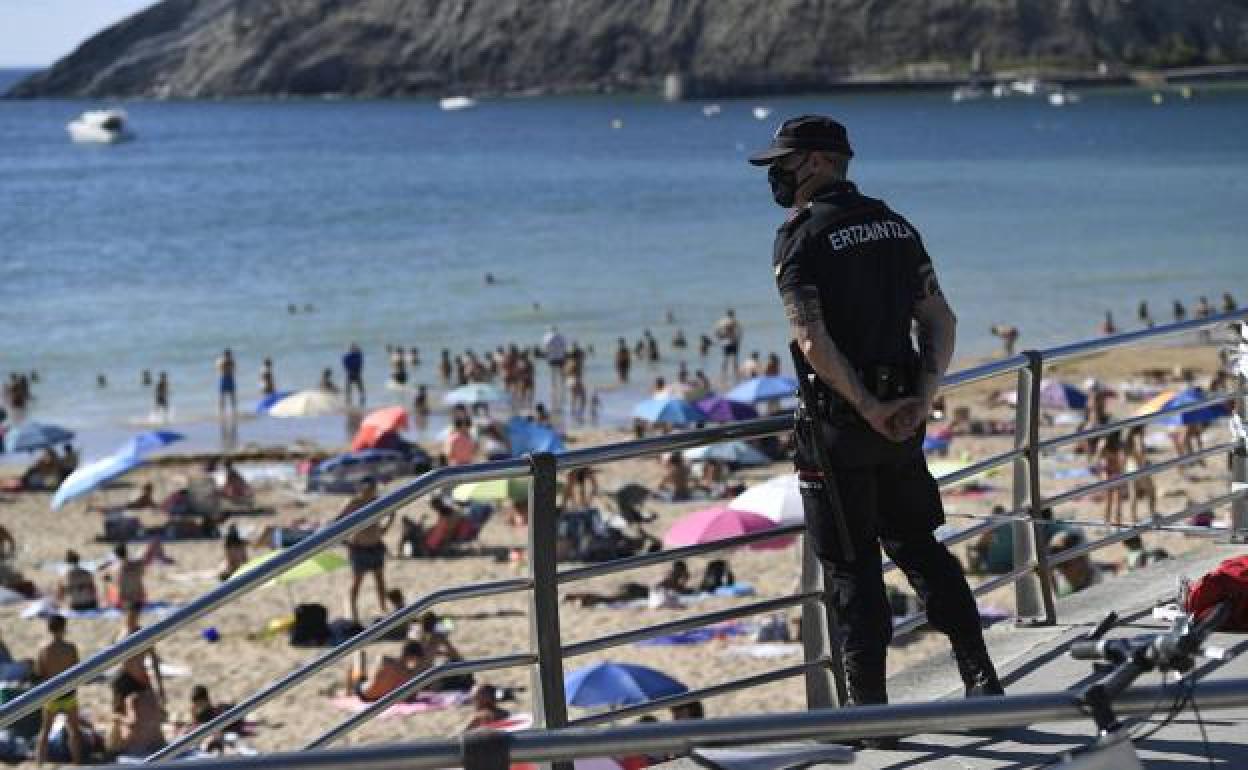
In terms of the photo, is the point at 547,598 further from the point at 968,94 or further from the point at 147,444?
the point at 968,94

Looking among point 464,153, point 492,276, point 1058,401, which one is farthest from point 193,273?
point 464,153

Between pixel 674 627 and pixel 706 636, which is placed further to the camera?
pixel 706 636

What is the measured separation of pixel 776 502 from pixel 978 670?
1018cm

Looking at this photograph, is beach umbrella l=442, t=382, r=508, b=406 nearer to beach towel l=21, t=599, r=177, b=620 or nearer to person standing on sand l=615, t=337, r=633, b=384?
person standing on sand l=615, t=337, r=633, b=384

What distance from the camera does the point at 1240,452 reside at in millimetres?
7625

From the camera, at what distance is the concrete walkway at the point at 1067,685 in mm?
4754

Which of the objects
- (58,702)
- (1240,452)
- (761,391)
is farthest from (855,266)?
(761,391)

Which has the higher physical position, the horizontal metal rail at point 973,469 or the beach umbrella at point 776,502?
the horizontal metal rail at point 973,469

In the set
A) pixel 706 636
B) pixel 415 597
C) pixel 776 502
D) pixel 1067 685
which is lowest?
pixel 706 636

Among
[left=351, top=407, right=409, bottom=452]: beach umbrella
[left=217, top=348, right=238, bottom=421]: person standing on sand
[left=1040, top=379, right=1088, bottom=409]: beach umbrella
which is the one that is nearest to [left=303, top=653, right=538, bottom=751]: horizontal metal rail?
[left=1040, top=379, right=1088, bottom=409]: beach umbrella

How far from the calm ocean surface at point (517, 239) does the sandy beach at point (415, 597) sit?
957 centimetres

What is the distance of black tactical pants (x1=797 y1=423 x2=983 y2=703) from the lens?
4.91 m

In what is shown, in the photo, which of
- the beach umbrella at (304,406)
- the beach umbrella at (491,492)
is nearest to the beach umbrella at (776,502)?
the beach umbrella at (491,492)

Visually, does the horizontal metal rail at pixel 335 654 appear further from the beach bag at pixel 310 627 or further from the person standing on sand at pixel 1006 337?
the person standing on sand at pixel 1006 337
